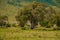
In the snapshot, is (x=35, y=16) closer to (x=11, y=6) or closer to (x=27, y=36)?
(x=27, y=36)

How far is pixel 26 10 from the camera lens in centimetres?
3331

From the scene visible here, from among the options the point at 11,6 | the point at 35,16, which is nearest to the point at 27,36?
the point at 35,16

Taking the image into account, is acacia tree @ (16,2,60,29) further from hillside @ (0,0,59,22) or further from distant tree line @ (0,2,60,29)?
hillside @ (0,0,59,22)

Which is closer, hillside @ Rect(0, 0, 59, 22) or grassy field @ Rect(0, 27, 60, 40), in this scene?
grassy field @ Rect(0, 27, 60, 40)

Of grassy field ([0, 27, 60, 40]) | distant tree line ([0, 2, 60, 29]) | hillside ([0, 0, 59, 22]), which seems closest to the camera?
grassy field ([0, 27, 60, 40])

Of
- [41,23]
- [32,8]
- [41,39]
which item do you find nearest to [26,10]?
[32,8]

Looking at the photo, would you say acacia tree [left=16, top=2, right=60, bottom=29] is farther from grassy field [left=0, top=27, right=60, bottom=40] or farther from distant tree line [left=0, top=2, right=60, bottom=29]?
grassy field [left=0, top=27, right=60, bottom=40]

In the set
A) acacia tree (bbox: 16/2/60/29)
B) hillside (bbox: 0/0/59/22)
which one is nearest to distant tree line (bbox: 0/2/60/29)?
acacia tree (bbox: 16/2/60/29)

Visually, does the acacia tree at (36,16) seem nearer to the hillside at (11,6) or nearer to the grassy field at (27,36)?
the grassy field at (27,36)

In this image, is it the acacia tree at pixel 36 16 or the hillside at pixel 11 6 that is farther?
the hillside at pixel 11 6

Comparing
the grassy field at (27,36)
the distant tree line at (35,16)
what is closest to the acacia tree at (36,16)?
the distant tree line at (35,16)

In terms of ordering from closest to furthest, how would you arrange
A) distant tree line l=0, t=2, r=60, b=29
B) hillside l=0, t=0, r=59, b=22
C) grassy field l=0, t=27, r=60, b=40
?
grassy field l=0, t=27, r=60, b=40 < distant tree line l=0, t=2, r=60, b=29 < hillside l=0, t=0, r=59, b=22

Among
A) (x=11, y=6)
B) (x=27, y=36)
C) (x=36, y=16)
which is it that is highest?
(x=11, y=6)

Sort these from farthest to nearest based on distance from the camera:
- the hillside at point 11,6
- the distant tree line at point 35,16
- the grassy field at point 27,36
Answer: the hillside at point 11,6
the distant tree line at point 35,16
the grassy field at point 27,36
